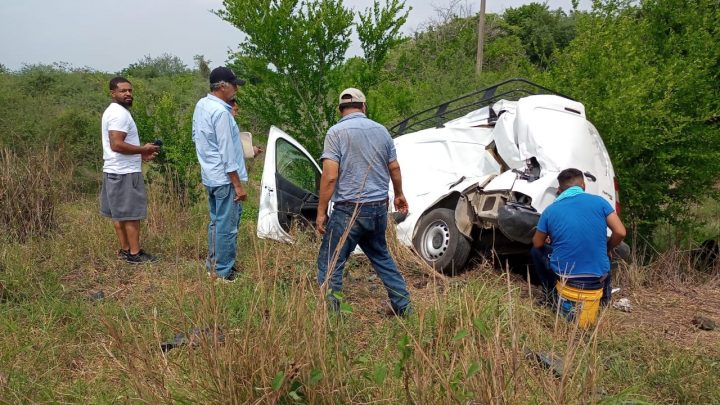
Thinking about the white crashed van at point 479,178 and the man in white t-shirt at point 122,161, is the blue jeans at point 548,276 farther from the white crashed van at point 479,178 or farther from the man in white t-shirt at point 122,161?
A: the man in white t-shirt at point 122,161

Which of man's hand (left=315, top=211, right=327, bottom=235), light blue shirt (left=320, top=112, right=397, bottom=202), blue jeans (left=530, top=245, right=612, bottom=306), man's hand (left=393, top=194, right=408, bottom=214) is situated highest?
light blue shirt (left=320, top=112, right=397, bottom=202)

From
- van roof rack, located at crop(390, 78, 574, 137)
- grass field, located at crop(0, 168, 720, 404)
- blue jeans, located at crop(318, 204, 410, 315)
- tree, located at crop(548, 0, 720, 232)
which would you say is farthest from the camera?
van roof rack, located at crop(390, 78, 574, 137)

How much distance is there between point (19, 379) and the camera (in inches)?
117

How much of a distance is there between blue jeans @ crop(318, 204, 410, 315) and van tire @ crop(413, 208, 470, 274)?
120 centimetres

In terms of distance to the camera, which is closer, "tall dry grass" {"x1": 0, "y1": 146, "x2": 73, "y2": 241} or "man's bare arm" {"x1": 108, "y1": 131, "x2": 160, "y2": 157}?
"man's bare arm" {"x1": 108, "y1": 131, "x2": 160, "y2": 157}

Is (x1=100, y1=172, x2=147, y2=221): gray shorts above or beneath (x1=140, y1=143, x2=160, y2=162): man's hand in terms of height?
beneath

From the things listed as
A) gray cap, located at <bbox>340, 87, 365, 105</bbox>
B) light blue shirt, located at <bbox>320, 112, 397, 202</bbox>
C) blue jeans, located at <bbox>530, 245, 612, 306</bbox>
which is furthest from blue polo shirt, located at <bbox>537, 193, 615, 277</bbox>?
gray cap, located at <bbox>340, 87, 365, 105</bbox>

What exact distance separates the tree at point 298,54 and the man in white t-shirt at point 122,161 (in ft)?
10.2

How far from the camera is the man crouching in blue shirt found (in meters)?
4.16

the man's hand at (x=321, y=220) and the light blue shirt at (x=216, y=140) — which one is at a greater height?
the light blue shirt at (x=216, y=140)

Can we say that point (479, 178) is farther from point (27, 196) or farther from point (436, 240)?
point (27, 196)

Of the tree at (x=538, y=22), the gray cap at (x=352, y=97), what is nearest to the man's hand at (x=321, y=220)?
the gray cap at (x=352, y=97)

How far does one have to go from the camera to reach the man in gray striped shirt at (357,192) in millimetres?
3926

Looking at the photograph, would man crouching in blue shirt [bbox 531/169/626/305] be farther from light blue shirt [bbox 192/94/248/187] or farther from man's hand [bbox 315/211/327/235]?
light blue shirt [bbox 192/94/248/187]
